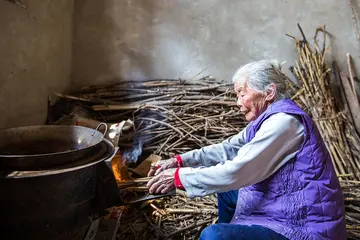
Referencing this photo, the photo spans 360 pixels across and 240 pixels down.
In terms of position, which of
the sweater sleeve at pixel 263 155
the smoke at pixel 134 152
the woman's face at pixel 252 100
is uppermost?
the woman's face at pixel 252 100

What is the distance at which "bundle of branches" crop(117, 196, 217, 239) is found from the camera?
2344mm

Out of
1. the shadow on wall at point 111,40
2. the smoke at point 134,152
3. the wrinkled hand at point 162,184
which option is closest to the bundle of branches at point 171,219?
the smoke at point 134,152

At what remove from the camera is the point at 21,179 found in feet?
4.71

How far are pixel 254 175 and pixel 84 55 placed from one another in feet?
8.57

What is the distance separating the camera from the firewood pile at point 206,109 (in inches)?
119

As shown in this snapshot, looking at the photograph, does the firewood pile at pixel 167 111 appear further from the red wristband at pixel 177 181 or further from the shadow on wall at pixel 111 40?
the red wristband at pixel 177 181

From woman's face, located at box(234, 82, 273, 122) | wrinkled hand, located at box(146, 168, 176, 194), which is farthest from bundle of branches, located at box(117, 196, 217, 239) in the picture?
woman's face, located at box(234, 82, 273, 122)

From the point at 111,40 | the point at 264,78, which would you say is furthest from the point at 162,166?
the point at 111,40

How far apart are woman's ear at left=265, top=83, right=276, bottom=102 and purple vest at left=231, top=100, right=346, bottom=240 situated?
0.23 ft

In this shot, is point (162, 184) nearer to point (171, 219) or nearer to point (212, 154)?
point (212, 154)

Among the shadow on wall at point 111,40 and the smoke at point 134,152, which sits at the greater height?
the shadow on wall at point 111,40

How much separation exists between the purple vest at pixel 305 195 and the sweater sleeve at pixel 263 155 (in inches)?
1.3

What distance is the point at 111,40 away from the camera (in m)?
3.68

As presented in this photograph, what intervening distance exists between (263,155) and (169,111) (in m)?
1.77
